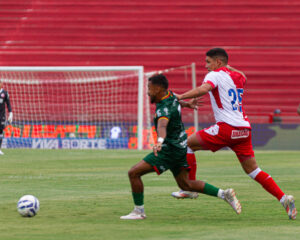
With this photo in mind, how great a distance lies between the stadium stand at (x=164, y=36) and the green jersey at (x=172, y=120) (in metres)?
20.3

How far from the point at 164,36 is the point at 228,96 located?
21.6m

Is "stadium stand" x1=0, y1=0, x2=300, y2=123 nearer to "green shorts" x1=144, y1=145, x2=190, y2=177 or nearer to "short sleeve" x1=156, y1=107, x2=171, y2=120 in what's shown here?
"green shorts" x1=144, y1=145, x2=190, y2=177

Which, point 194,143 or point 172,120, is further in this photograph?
point 194,143

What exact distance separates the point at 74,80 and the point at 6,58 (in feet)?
13.9

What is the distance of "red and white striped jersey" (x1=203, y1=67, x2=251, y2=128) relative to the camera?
7.64 meters

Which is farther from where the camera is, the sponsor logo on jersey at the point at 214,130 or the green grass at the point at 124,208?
the sponsor logo on jersey at the point at 214,130

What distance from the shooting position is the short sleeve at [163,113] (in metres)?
6.86

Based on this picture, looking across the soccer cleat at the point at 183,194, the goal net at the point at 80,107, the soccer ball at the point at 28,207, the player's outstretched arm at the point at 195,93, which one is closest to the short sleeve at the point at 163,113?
the player's outstretched arm at the point at 195,93

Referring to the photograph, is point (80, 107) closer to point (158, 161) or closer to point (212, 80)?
point (212, 80)

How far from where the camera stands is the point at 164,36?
95.2 ft

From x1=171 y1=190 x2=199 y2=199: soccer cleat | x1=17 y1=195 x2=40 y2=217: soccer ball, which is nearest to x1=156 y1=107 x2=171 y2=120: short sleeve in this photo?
x1=17 y1=195 x2=40 y2=217: soccer ball

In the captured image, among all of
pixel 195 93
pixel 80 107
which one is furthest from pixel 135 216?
pixel 80 107

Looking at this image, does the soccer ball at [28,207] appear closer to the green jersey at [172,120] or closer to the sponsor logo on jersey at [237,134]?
the green jersey at [172,120]

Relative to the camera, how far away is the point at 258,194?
9.77m
